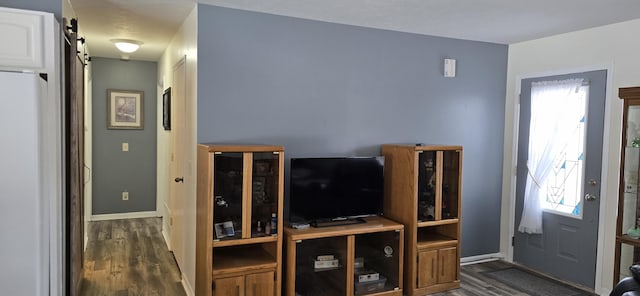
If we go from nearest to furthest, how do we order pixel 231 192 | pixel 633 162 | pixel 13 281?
pixel 13 281, pixel 231 192, pixel 633 162

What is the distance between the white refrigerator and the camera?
7.79ft

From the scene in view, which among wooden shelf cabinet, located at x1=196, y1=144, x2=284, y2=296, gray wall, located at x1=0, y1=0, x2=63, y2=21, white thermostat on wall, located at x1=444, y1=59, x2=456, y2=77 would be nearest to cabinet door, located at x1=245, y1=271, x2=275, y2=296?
wooden shelf cabinet, located at x1=196, y1=144, x2=284, y2=296

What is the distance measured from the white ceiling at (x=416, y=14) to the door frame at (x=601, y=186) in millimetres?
396

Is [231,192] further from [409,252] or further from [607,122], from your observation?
[607,122]

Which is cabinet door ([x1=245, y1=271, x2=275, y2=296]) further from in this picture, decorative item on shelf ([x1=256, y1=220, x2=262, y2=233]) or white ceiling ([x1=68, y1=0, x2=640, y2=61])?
Answer: white ceiling ([x1=68, y1=0, x2=640, y2=61])

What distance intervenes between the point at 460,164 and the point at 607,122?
1.29 m

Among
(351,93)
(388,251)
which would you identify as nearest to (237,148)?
(351,93)

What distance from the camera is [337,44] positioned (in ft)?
13.0

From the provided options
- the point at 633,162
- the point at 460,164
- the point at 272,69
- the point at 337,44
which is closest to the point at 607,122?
the point at 633,162

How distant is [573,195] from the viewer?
4.14 metres

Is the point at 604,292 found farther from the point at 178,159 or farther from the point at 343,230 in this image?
the point at 178,159

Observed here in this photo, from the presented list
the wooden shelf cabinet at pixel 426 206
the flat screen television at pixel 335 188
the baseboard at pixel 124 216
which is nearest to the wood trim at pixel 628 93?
the wooden shelf cabinet at pixel 426 206

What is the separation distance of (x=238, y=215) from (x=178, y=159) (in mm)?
1453

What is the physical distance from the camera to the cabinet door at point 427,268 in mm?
3896
